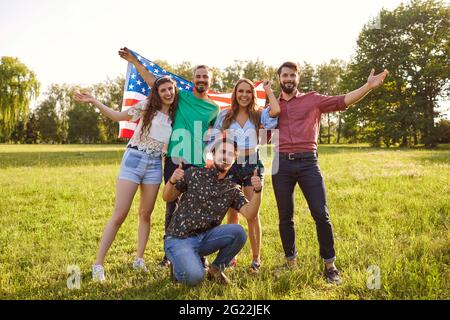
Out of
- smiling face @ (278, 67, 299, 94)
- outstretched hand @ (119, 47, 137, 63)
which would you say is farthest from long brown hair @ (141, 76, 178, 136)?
smiling face @ (278, 67, 299, 94)

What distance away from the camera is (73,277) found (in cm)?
464

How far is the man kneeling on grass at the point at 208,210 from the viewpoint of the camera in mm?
4398

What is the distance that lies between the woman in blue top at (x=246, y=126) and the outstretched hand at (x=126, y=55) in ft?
6.39

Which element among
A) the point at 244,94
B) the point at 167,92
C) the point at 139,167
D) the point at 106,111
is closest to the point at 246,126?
the point at 244,94

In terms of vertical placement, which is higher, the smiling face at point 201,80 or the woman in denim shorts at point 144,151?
the smiling face at point 201,80

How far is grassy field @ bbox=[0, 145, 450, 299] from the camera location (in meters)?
4.11

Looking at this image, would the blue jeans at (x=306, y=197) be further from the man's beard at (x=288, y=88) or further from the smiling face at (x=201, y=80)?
the smiling face at (x=201, y=80)

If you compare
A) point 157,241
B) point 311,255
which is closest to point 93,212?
point 157,241

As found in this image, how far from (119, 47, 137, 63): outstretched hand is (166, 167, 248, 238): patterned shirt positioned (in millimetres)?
2440

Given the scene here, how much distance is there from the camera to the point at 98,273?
4.63 meters

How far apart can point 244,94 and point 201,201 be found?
1.46 m

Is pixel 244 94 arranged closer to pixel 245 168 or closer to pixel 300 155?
pixel 245 168

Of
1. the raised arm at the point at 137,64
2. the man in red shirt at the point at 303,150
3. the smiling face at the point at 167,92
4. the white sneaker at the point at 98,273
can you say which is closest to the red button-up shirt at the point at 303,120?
the man in red shirt at the point at 303,150

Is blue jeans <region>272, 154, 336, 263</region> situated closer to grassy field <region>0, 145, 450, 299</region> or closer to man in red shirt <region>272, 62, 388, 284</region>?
man in red shirt <region>272, 62, 388, 284</region>
